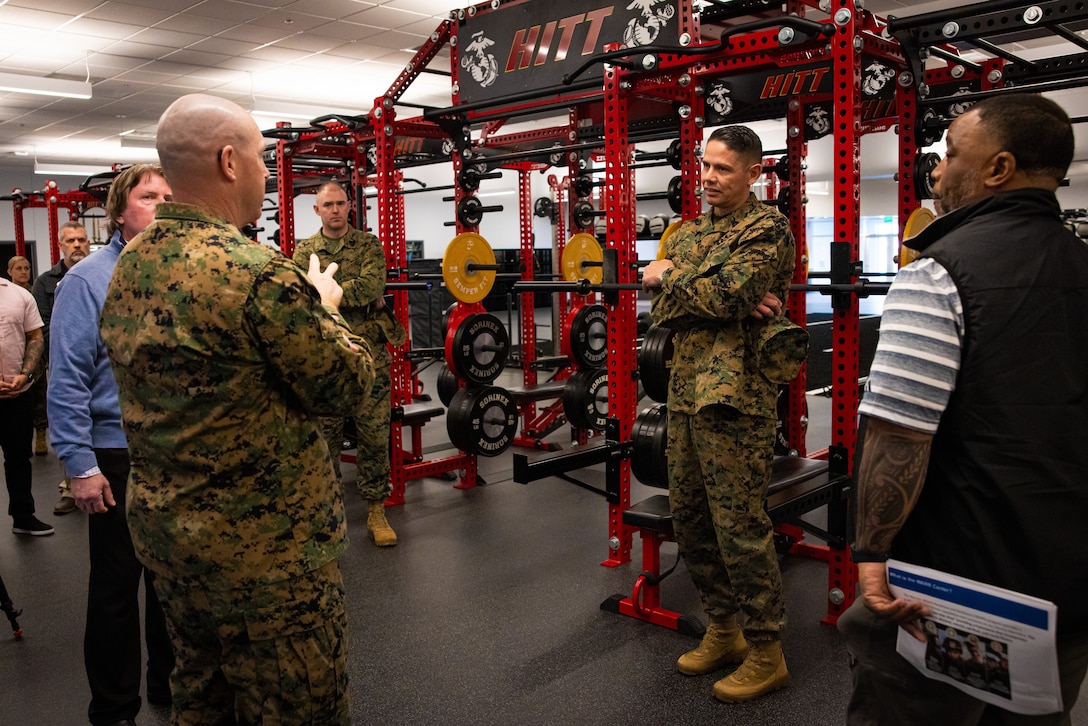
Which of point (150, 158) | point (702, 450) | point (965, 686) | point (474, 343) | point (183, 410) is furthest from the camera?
point (150, 158)

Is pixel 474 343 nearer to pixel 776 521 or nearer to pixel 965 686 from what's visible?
pixel 776 521

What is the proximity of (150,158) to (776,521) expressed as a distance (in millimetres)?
13178

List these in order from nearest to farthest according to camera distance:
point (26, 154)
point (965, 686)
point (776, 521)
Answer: point (965, 686), point (776, 521), point (26, 154)

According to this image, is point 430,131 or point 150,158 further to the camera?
point 150,158

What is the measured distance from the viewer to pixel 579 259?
5656 millimetres

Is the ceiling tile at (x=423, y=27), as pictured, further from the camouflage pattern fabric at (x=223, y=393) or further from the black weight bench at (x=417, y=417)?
the camouflage pattern fabric at (x=223, y=393)

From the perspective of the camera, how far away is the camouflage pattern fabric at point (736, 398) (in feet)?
8.27

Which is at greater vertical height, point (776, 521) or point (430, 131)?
point (430, 131)

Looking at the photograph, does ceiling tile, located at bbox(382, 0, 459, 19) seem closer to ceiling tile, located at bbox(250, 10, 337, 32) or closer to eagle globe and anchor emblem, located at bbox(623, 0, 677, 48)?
ceiling tile, located at bbox(250, 10, 337, 32)

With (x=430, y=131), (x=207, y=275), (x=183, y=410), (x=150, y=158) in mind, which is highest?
(x=150, y=158)

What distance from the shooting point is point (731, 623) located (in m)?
2.83

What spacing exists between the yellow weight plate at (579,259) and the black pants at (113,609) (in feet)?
11.9

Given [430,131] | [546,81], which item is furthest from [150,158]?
[546,81]

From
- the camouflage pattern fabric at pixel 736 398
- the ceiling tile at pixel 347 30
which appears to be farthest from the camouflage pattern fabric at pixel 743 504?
the ceiling tile at pixel 347 30
